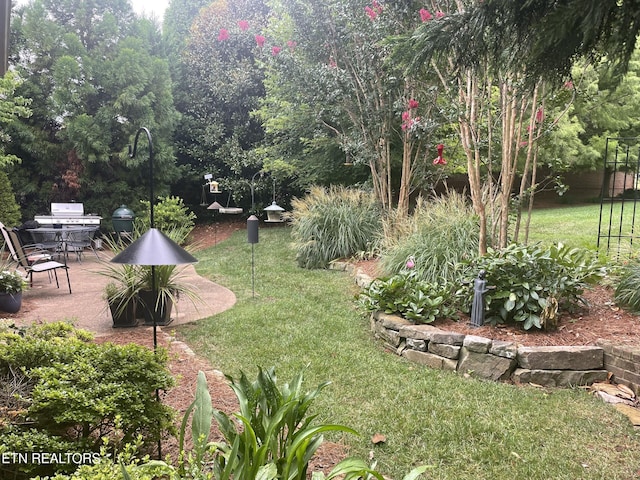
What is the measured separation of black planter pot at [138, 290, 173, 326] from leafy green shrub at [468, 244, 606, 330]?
277 cm

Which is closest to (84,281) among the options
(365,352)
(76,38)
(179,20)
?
(365,352)

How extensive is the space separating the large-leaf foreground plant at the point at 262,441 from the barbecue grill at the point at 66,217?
868 centimetres

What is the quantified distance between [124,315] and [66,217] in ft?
21.1

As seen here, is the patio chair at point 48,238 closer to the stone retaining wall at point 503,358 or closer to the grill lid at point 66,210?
the grill lid at point 66,210

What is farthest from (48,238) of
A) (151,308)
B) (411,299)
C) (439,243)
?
(411,299)

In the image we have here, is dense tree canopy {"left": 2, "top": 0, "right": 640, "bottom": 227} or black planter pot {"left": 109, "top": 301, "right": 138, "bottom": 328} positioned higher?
dense tree canopy {"left": 2, "top": 0, "right": 640, "bottom": 227}

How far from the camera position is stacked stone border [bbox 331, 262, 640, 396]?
277cm

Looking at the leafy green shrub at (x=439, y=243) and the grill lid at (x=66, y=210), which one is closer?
the leafy green shrub at (x=439, y=243)

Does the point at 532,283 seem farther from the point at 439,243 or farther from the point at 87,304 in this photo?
the point at 87,304

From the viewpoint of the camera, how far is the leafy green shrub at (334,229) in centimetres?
686

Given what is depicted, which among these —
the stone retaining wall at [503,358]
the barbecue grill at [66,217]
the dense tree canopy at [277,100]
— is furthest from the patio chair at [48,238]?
the stone retaining wall at [503,358]

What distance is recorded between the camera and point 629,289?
3.42 metres

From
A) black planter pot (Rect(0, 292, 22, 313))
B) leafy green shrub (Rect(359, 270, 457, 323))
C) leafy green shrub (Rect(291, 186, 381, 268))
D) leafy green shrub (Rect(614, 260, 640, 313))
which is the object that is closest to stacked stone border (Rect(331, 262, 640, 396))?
leafy green shrub (Rect(359, 270, 457, 323))

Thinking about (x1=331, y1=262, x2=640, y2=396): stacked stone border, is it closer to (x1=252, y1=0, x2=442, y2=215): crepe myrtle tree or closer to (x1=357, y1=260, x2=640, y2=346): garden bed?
(x1=357, y1=260, x2=640, y2=346): garden bed
